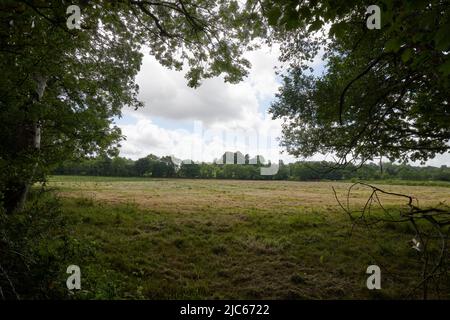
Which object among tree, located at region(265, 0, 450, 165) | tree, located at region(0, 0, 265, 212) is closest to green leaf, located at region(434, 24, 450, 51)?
tree, located at region(265, 0, 450, 165)

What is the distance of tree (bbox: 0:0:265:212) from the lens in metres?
4.68

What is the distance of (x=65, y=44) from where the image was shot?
4.98 meters

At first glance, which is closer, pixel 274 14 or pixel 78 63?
pixel 274 14

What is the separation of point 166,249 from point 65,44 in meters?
6.18

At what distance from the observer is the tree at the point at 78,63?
4.68 metres

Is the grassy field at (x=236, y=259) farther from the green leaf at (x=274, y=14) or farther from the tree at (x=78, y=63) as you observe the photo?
the green leaf at (x=274, y=14)

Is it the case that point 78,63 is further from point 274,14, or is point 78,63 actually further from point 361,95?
point 361,95

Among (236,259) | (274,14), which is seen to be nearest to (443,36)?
(274,14)

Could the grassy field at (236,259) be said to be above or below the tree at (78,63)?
below

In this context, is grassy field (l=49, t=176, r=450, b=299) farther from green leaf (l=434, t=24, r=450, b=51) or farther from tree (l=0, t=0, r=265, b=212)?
green leaf (l=434, t=24, r=450, b=51)

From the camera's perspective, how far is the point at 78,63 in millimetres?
8195

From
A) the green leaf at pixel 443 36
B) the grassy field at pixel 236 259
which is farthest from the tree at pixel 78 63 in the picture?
the green leaf at pixel 443 36

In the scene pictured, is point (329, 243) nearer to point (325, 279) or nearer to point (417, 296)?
point (325, 279)

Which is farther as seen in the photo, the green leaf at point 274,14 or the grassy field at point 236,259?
the grassy field at point 236,259
